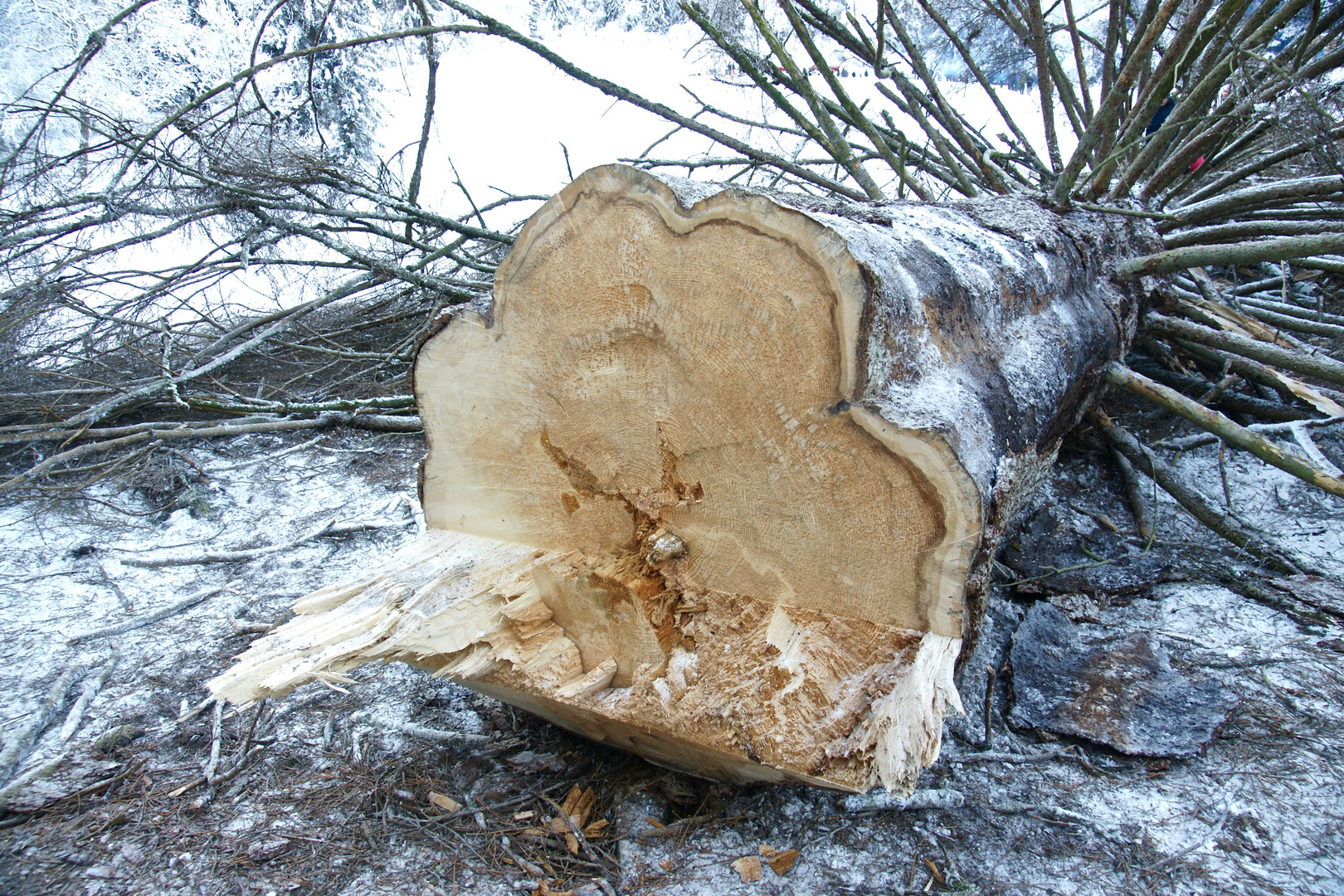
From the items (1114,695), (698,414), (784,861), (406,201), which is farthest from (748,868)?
(406,201)

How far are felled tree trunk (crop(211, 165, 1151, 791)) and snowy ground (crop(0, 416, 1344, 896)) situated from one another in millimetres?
155

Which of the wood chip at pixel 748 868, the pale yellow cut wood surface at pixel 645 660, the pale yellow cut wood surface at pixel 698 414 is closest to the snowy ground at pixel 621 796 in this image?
the wood chip at pixel 748 868

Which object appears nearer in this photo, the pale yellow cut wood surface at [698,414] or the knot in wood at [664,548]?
the pale yellow cut wood surface at [698,414]

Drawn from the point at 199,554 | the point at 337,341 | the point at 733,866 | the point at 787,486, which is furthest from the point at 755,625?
the point at 337,341

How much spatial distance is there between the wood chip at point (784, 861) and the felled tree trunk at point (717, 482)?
135 mm

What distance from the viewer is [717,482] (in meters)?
1.17

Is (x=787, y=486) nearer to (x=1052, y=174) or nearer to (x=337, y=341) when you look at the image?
(x=1052, y=174)

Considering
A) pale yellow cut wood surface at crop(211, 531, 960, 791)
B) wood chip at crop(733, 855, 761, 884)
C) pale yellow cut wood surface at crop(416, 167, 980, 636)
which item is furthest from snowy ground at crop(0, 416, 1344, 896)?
pale yellow cut wood surface at crop(416, 167, 980, 636)

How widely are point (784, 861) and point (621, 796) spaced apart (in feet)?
1.08

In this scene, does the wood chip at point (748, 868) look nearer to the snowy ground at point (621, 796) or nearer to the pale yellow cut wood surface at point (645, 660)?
the snowy ground at point (621, 796)

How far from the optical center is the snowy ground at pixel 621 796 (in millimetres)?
1137

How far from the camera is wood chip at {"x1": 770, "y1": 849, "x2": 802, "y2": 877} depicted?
1.14m

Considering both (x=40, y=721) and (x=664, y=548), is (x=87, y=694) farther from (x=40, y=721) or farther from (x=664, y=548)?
(x=664, y=548)

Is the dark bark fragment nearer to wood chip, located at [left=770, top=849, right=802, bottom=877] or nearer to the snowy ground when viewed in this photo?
the snowy ground
